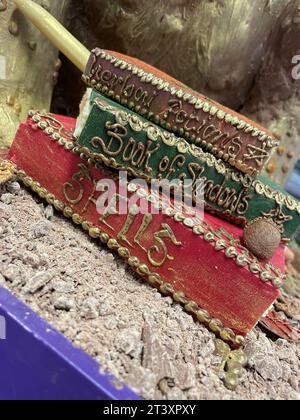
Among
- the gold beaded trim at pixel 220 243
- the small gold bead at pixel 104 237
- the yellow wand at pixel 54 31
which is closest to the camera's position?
the gold beaded trim at pixel 220 243

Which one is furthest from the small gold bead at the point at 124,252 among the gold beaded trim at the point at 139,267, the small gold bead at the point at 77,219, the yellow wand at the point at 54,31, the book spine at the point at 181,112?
the yellow wand at the point at 54,31

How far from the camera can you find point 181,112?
72cm

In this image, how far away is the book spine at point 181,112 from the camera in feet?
2.35

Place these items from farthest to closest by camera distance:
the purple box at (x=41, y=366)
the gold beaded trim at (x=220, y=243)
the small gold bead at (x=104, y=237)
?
the small gold bead at (x=104, y=237) < the gold beaded trim at (x=220, y=243) < the purple box at (x=41, y=366)

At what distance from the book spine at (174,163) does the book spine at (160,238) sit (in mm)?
41

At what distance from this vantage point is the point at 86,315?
0.56 meters

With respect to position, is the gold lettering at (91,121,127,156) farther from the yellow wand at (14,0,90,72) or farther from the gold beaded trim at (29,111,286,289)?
the yellow wand at (14,0,90,72)

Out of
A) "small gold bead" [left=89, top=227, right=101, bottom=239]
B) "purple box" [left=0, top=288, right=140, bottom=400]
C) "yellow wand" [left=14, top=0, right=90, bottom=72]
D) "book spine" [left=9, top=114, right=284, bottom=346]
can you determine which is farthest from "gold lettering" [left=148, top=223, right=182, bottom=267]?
"yellow wand" [left=14, top=0, right=90, bottom=72]

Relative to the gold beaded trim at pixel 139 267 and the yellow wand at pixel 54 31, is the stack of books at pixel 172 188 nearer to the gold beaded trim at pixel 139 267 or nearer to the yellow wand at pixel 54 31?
the gold beaded trim at pixel 139 267

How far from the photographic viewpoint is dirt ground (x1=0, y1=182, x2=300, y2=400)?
51 centimetres

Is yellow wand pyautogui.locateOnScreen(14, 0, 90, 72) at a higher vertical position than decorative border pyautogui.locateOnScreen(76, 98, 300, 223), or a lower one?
higher

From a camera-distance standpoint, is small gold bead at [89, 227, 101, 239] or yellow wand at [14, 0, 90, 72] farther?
yellow wand at [14, 0, 90, 72]

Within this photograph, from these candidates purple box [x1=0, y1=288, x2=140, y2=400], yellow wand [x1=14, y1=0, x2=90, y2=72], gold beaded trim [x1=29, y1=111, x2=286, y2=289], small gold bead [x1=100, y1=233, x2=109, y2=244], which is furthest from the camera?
yellow wand [x1=14, y1=0, x2=90, y2=72]
